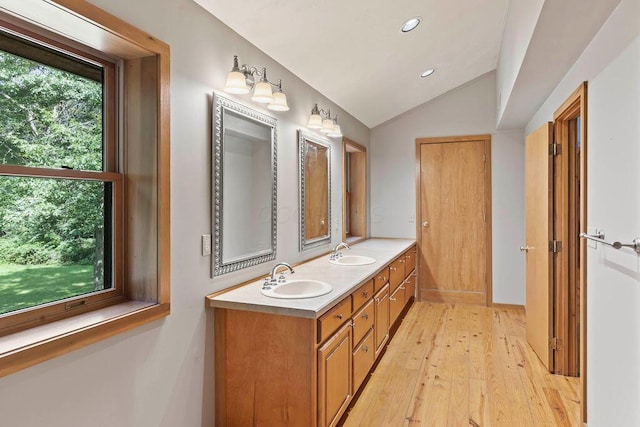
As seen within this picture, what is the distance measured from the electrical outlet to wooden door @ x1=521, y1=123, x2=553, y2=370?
2.38m

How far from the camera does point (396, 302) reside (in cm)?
371

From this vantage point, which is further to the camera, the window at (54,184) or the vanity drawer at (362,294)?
the vanity drawer at (362,294)

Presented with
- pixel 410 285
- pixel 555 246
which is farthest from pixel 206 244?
pixel 410 285

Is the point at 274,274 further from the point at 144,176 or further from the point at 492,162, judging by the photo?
the point at 492,162

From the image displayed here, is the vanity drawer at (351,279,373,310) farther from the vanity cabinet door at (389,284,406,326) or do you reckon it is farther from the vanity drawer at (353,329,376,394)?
the vanity cabinet door at (389,284,406,326)

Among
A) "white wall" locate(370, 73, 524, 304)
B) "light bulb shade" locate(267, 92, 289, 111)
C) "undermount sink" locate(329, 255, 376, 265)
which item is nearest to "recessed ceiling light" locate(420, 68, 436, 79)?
"white wall" locate(370, 73, 524, 304)

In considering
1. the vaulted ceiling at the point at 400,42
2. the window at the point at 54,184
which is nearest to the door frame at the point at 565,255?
the vaulted ceiling at the point at 400,42

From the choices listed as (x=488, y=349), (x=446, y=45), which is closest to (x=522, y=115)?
(x=446, y=45)

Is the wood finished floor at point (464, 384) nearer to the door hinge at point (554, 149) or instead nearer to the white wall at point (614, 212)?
the white wall at point (614, 212)

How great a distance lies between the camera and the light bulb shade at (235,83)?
203cm

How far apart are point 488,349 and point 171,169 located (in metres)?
3.00

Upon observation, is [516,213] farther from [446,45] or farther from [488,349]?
[446,45]

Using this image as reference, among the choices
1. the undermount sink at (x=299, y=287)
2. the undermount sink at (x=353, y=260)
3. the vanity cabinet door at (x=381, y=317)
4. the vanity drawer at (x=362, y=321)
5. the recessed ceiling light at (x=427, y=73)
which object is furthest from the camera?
the recessed ceiling light at (x=427, y=73)

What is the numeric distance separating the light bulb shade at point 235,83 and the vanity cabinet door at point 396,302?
2.21m
